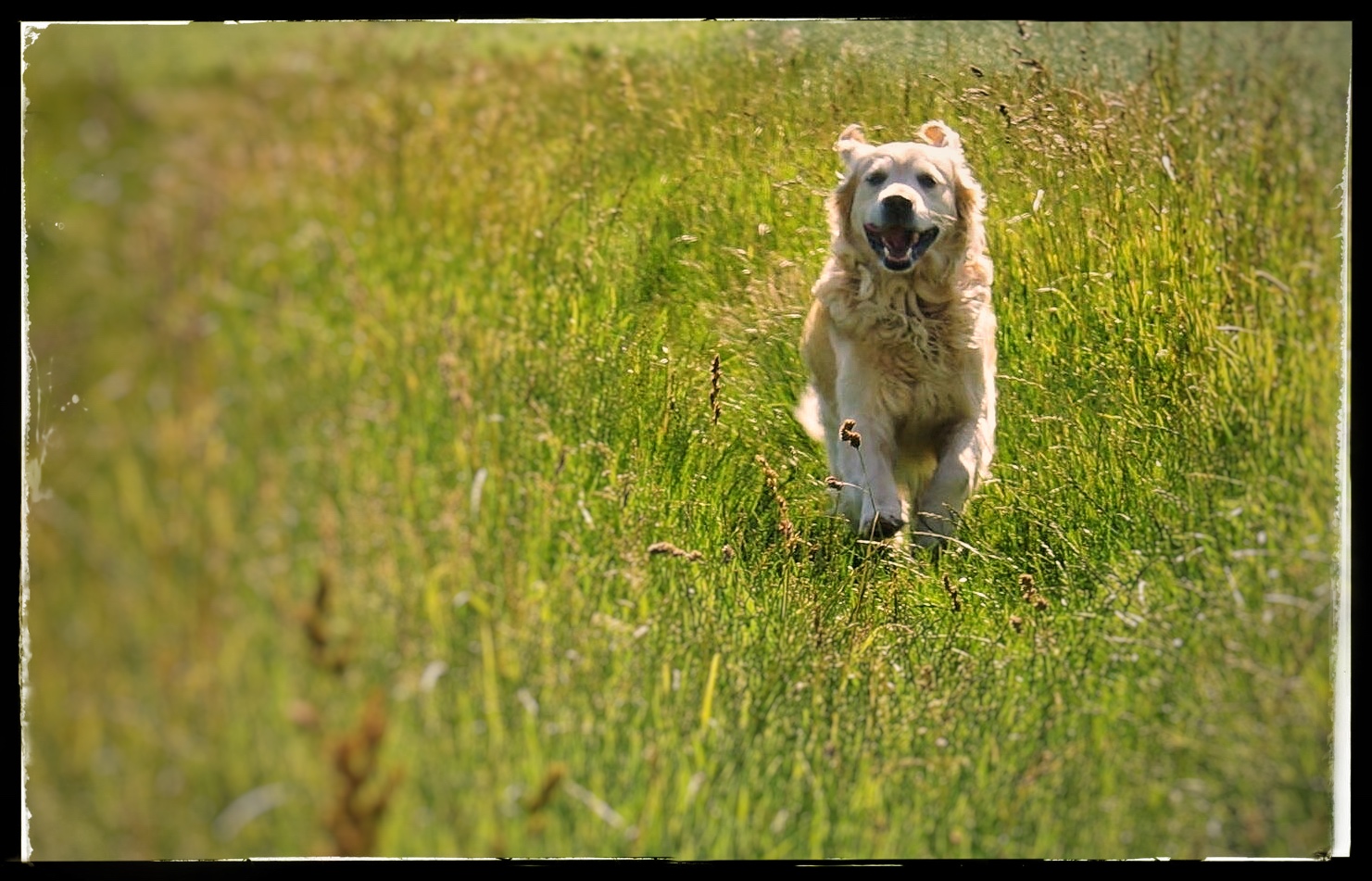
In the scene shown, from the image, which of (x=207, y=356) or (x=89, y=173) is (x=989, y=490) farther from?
(x=89, y=173)

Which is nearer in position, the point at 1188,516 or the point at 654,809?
the point at 654,809

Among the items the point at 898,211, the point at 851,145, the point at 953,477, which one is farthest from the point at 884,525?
the point at 851,145

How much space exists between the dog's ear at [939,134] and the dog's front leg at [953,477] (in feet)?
2.39

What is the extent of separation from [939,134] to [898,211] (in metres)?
0.26

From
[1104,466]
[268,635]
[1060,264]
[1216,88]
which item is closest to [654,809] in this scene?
[268,635]

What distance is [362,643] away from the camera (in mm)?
3092

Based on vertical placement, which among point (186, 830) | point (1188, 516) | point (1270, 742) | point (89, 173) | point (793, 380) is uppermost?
point (89, 173)

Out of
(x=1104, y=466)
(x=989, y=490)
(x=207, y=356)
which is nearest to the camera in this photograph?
(x=1104, y=466)

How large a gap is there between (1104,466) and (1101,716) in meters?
0.73

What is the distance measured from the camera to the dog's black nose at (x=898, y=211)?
3.88 m

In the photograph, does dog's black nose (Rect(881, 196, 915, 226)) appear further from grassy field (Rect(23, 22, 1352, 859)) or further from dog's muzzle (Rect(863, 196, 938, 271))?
grassy field (Rect(23, 22, 1352, 859))

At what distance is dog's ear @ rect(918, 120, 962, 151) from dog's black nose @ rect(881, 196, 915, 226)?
180mm

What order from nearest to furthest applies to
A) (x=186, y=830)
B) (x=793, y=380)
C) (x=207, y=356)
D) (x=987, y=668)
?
(x=186, y=830)
(x=987, y=668)
(x=793, y=380)
(x=207, y=356)

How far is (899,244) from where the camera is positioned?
13.3ft
